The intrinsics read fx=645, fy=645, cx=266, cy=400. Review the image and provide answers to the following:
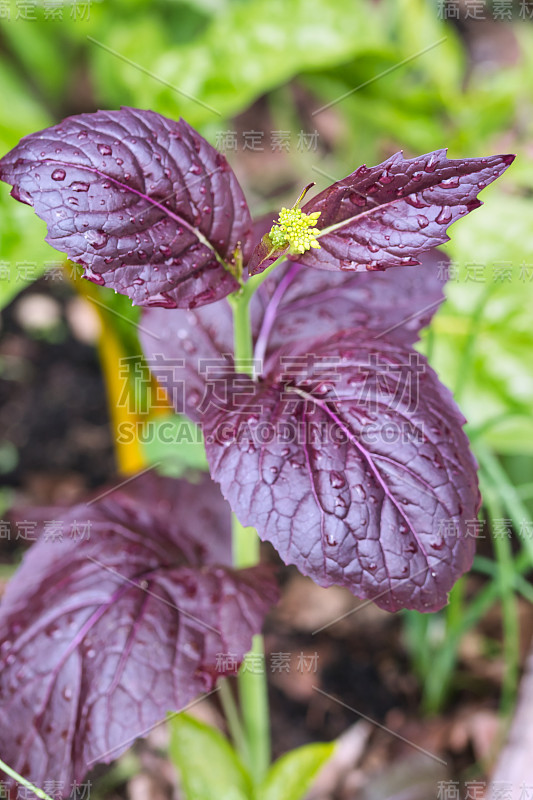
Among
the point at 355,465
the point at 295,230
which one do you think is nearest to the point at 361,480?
the point at 355,465

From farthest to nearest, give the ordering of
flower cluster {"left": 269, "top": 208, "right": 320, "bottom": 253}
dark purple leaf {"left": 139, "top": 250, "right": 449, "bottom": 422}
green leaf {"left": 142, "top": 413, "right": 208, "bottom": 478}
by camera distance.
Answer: green leaf {"left": 142, "top": 413, "right": 208, "bottom": 478} < dark purple leaf {"left": 139, "top": 250, "right": 449, "bottom": 422} < flower cluster {"left": 269, "top": 208, "right": 320, "bottom": 253}

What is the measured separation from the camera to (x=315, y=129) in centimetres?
228

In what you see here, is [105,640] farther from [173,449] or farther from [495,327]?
[495,327]

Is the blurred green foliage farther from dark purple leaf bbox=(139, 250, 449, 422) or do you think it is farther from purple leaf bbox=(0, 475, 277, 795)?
purple leaf bbox=(0, 475, 277, 795)

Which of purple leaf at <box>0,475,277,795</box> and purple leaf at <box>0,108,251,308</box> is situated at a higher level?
purple leaf at <box>0,108,251,308</box>

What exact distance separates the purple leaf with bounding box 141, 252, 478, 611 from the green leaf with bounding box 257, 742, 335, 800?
0.33m

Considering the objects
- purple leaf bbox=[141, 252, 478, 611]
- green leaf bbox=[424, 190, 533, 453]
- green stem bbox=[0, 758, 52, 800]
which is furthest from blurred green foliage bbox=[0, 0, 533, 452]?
green stem bbox=[0, 758, 52, 800]

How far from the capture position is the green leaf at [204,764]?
31.0 inches

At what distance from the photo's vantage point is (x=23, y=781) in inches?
25.3

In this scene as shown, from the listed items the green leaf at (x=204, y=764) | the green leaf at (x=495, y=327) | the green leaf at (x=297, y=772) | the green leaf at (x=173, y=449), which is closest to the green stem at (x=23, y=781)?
the green leaf at (x=204, y=764)

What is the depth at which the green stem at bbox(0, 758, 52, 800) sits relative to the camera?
628 millimetres

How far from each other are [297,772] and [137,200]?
71cm

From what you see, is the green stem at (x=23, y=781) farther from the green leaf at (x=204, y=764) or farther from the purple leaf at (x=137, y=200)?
the purple leaf at (x=137, y=200)

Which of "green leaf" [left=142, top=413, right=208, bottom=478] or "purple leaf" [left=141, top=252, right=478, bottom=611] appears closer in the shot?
"purple leaf" [left=141, top=252, right=478, bottom=611]
